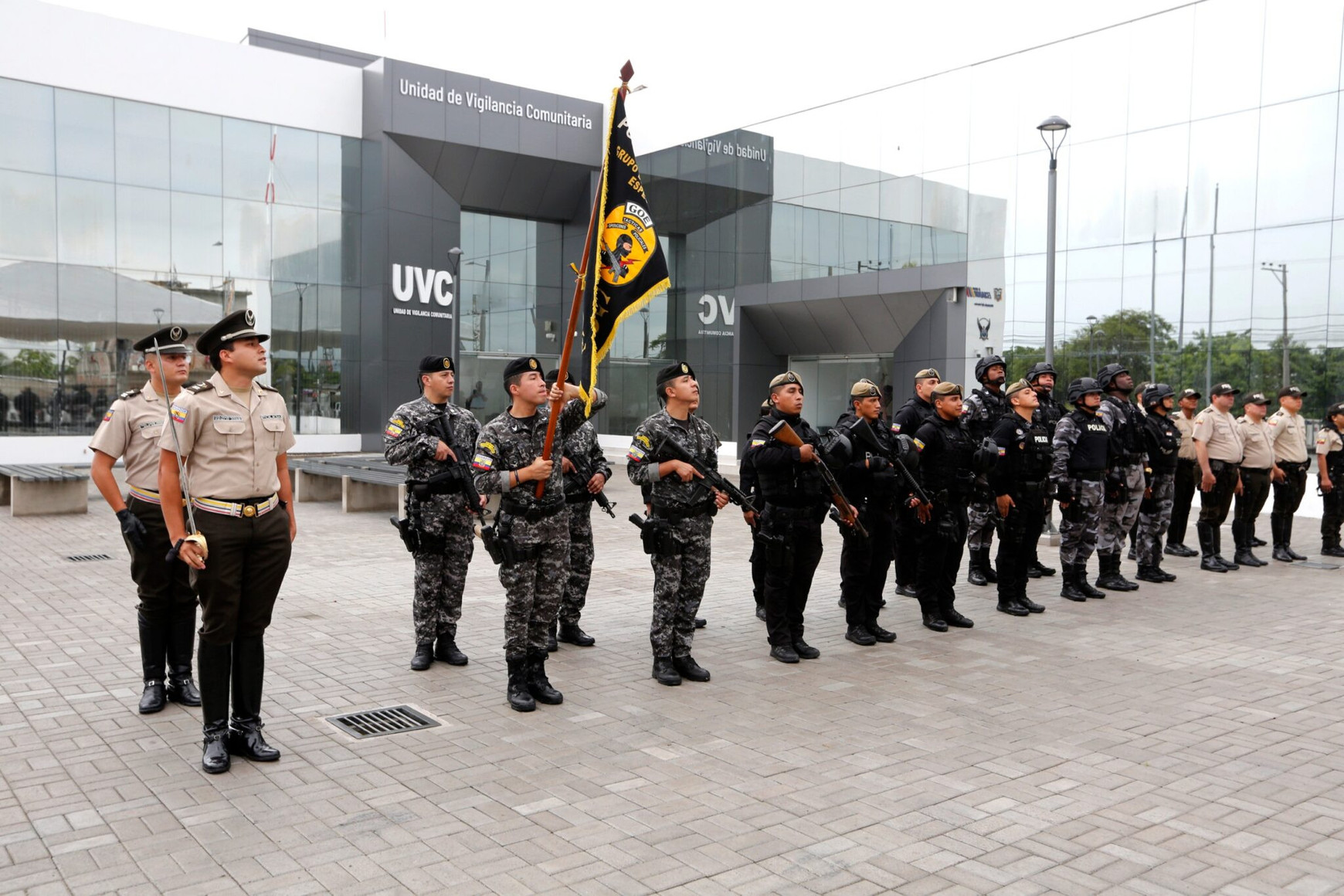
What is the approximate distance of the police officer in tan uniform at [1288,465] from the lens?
1184 centimetres

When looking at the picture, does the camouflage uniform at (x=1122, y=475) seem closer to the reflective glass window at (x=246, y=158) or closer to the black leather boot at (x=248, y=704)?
the black leather boot at (x=248, y=704)

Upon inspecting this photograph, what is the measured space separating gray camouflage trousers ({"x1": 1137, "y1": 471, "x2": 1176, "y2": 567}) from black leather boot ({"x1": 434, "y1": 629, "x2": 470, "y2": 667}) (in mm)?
7111

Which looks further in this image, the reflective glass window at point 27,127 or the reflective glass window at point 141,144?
the reflective glass window at point 141,144

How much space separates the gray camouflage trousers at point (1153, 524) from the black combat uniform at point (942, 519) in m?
3.31

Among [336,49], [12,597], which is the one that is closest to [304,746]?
[12,597]

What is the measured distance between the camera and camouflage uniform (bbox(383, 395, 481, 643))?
6.58 meters

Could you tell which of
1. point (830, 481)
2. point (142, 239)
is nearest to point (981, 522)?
point (830, 481)

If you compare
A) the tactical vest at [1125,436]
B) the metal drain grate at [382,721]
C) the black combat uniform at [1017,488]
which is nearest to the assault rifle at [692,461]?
the metal drain grate at [382,721]

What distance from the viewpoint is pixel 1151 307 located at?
18469 mm

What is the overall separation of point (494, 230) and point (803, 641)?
2798cm

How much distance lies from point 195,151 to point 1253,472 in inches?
981

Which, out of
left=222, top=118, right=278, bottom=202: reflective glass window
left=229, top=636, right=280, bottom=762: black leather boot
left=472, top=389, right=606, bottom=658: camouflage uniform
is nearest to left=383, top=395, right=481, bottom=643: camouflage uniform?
left=472, top=389, right=606, bottom=658: camouflage uniform

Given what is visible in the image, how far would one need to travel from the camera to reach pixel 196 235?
86.7 ft

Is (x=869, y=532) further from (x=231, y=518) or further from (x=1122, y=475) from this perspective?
(x=231, y=518)
